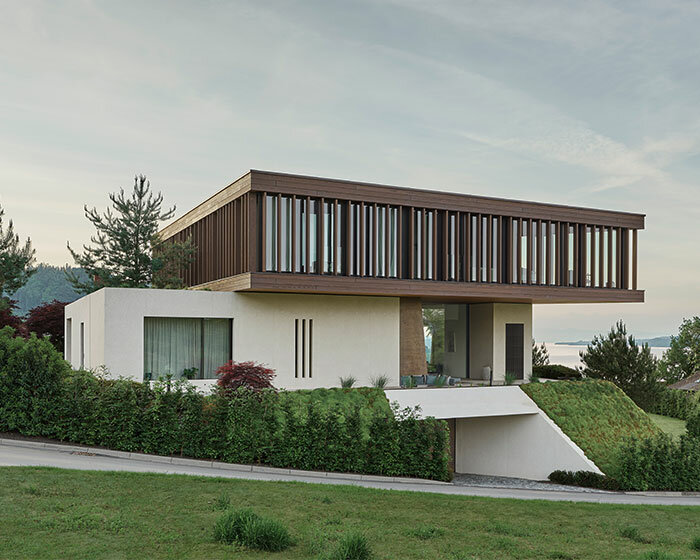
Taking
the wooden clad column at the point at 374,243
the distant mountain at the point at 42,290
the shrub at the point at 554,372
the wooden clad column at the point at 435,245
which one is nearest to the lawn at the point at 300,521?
the wooden clad column at the point at 374,243

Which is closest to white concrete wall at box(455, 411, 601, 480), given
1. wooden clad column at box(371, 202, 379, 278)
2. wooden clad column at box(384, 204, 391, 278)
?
wooden clad column at box(384, 204, 391, 278)

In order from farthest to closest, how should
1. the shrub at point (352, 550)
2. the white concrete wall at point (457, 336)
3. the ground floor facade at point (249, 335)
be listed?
1. the white concrete wall at point (457, 336)
2. the ground floor facade at point (249, 335)
3. the shrub at point (352, 550)

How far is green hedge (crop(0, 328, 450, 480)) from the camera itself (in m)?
14.1

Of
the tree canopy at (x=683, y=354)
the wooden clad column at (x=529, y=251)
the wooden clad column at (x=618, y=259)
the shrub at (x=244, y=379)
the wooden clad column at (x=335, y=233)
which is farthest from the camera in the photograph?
the tree canopy at (x=683, y=354)

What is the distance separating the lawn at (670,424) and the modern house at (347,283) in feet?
20.3

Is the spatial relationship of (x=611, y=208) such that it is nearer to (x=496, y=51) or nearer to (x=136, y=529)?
(x=496, y=51)

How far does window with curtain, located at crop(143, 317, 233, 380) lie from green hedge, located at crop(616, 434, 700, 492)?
534 inches

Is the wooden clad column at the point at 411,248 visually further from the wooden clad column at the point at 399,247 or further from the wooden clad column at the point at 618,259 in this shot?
the wooden clad column at the point at 618,259

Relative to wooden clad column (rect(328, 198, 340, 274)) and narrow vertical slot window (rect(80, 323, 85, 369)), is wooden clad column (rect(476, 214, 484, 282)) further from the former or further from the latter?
narrow vertical slot window (rect(80, 323, 85, 369))

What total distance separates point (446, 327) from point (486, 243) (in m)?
6.09

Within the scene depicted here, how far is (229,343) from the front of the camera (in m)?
21.7

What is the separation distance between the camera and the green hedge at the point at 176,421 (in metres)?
14.1

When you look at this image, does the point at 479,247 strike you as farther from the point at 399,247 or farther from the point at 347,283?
the point at 347,283

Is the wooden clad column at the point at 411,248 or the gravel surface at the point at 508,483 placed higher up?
the wooden clad column at the point at 411,248
